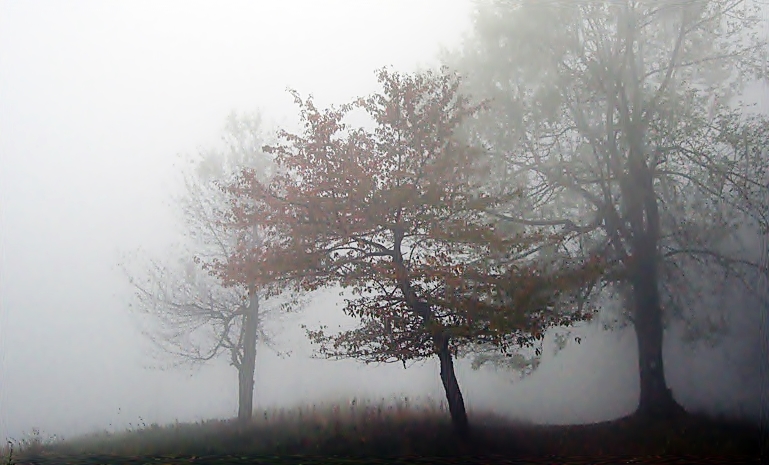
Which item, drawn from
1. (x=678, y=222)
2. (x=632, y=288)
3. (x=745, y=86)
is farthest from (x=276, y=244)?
(x=745, y=86)

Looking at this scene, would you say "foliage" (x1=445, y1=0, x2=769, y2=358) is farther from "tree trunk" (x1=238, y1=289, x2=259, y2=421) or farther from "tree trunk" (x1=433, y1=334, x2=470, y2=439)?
"tree trunk" (x1=238, y1=289, x2=259, y2=421)

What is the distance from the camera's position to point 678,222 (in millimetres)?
3891

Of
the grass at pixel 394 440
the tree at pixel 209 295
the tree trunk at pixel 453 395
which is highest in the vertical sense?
the tree at pixel 209 295

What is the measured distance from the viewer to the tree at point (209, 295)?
371 cm

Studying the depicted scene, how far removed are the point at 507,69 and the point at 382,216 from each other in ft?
4.77

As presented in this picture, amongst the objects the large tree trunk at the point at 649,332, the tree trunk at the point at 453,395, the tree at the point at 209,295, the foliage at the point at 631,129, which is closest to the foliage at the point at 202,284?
the tree at the point at 209,295

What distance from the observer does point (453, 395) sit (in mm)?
3670

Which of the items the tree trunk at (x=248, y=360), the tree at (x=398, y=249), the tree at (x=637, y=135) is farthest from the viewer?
the tree at (x=637, y=135)

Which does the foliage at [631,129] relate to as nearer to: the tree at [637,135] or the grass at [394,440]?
the tree at [637,135]

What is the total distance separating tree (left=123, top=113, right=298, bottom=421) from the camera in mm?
3709

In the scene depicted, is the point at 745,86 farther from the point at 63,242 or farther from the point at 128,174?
the point at 63,242

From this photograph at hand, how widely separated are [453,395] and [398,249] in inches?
38.2

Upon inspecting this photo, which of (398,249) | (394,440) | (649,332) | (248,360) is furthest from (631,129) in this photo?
(248,360)

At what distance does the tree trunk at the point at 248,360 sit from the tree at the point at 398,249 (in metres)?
0.23
